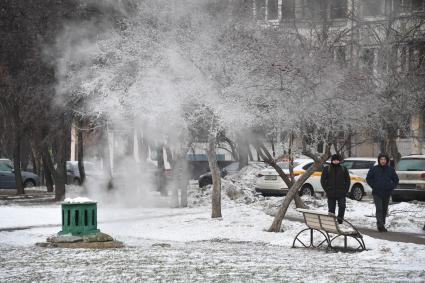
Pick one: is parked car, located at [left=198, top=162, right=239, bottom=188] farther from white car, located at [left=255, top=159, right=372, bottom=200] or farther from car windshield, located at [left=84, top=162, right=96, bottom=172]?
car windshield, located at [left=84, top=162, right=96, bottom=172]

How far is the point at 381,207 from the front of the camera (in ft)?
58.4

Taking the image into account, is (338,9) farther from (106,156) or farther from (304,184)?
(106,156)

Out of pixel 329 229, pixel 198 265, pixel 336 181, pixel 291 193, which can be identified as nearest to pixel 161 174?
pixel 291 193

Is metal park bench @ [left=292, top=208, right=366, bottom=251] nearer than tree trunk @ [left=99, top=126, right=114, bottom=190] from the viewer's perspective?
Yes

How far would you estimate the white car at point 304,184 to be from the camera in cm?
2931

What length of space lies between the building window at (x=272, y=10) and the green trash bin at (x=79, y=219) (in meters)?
9.24

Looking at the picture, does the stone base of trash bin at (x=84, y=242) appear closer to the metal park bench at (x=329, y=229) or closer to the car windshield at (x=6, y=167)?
the metal park bench at (x=329, y=229)

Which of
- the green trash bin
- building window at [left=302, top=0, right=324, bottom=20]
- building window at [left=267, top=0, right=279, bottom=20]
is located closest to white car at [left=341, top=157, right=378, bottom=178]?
building window at [left=302, top=0, right=324, bottom=20]

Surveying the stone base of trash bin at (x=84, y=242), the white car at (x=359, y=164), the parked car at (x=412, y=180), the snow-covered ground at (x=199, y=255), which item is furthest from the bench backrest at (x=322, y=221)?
the white car at (x=359, y=164)

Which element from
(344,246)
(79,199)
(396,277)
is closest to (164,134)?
(79,199)

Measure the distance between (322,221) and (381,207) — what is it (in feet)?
12.5

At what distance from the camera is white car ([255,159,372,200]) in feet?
96.2

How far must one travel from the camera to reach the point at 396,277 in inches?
414

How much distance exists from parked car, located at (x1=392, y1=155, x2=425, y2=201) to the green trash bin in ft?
36.0
